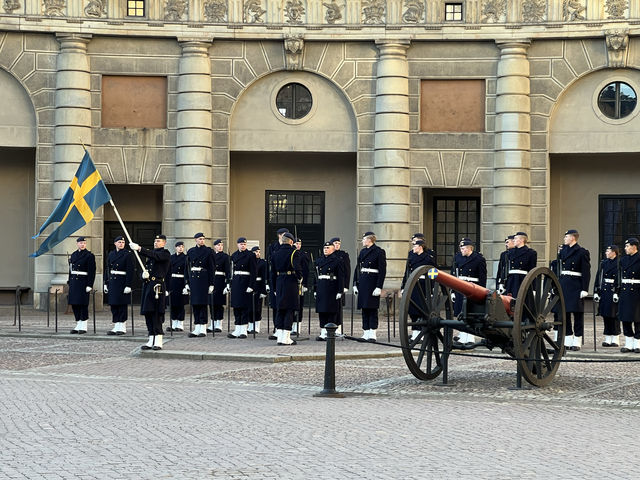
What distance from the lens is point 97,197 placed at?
840 inches

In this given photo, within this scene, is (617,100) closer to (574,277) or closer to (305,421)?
(574,277)

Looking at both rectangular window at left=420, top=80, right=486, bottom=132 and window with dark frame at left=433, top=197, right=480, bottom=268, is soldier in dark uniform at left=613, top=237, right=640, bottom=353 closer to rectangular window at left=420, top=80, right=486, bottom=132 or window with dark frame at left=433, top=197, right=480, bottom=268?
rectangular window at left=420, top=80, right=486, bottom=132

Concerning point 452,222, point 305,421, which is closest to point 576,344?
point 305,421

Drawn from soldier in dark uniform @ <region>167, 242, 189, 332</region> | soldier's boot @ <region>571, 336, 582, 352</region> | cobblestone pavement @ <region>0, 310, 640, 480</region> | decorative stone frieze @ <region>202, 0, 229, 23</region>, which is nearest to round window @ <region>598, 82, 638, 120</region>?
decorative stone frieze @ <region>202, 0, 229, 23</region>

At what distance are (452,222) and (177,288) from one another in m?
9.86

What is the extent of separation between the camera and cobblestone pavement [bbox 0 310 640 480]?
31.0 feet

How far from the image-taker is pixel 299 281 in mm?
20891

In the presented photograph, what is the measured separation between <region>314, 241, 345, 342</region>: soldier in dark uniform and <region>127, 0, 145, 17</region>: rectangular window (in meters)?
11.0

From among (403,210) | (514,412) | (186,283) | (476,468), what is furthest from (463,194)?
(476,468)

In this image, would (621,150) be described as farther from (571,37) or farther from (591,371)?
(591,371)

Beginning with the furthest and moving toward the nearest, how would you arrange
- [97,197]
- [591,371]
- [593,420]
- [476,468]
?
[97,197]
[591,371]
[593,420]
[476,468]

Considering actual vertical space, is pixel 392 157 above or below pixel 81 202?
above

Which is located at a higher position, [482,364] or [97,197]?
[97,197]

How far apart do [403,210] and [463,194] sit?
6.62ft
